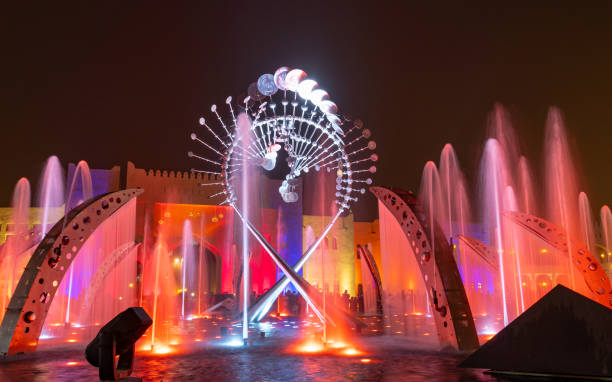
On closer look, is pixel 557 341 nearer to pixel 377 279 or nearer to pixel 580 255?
pixel 580 255

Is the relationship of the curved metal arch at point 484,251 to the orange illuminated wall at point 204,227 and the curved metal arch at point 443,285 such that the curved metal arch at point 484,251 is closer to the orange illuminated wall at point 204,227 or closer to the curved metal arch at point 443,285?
the curved metal arch at point 443,285

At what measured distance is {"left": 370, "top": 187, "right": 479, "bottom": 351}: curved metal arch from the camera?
34.9 ft

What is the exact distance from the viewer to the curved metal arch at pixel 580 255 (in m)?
14.9

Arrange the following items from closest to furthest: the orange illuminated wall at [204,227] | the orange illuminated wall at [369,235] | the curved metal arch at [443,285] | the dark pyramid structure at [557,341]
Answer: the dark pyramid structure at [557,341] < the curved metal arch at [443,285] < the orange illuminated wall at [204,227] < the orange illuminated wall at [369,235]

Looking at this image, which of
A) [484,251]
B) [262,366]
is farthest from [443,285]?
[484,251]

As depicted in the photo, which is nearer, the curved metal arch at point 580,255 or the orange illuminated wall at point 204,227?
the curved metal arch at point 580,255

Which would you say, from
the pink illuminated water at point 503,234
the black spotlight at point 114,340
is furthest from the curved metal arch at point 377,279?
the black spotlight at point 114,340

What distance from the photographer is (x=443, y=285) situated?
1109cm

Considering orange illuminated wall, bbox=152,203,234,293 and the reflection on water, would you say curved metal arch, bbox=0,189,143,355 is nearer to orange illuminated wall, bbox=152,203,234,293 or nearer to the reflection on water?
the reflection on water

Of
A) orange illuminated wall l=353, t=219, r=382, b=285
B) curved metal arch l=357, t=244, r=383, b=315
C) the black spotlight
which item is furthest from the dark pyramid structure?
orange illuminated wall l=353, t=219, r=382, b=285

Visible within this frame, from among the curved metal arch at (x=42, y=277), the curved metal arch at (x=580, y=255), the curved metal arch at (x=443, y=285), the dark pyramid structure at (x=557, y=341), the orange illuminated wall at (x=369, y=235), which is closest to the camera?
the dark pyramid structure at (x=557, y=341)

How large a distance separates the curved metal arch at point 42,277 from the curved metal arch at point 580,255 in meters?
14.0

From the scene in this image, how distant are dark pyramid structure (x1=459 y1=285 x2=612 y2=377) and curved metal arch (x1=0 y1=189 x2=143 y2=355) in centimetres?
977

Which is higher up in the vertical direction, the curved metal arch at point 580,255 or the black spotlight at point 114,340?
the curved metal arch at point 580,255
